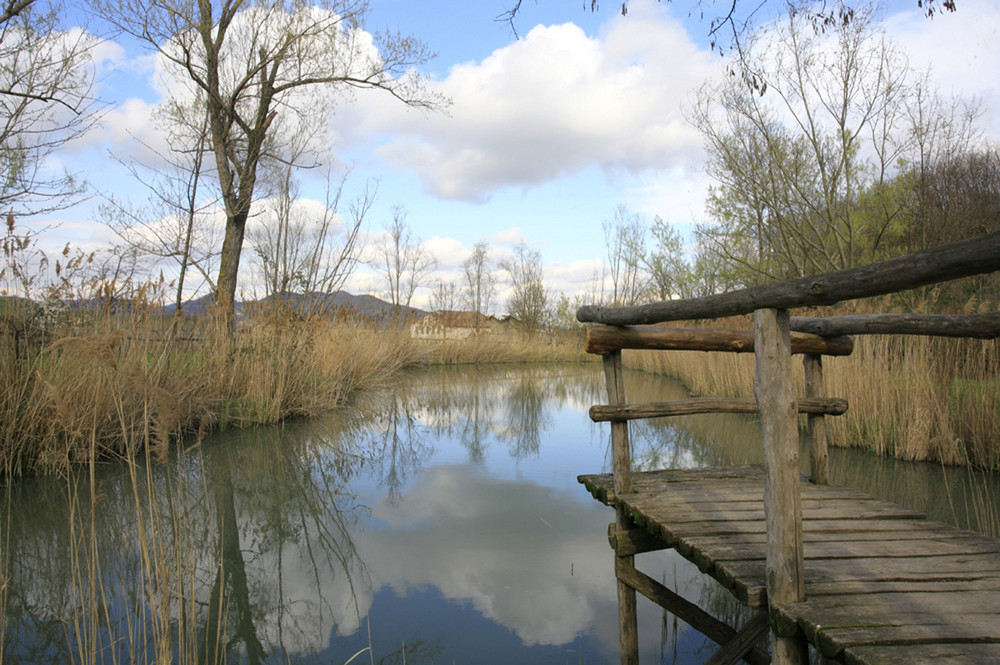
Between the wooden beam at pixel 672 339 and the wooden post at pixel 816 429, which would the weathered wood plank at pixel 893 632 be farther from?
the wooden post at pixel 816 429

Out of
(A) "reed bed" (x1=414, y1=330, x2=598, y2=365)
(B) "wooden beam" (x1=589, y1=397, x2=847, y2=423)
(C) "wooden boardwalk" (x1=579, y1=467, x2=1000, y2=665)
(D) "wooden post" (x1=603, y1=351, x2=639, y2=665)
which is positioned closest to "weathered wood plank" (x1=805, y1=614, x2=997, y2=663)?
(C) "wooden boardwalk" (x1=579, y1=467, x2=1000, y2=665)

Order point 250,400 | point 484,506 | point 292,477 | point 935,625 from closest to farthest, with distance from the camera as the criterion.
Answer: point 935,625
point 484,506
point 292,477
point 250,400

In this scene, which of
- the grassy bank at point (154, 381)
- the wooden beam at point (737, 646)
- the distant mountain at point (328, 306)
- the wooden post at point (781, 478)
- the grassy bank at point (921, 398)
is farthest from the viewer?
the distant mountain at point (328, 306)

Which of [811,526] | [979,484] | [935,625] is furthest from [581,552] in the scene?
[979,484]

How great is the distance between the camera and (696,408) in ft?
8.54

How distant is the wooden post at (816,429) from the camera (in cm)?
294

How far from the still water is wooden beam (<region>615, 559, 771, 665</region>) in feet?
0.52

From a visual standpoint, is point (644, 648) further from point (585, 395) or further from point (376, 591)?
point (585, 395)

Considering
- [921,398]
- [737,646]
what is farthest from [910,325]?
[921,398]

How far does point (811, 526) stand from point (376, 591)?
2.08 metres

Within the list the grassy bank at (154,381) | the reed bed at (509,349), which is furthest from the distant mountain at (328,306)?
the reed bed at (509,349)

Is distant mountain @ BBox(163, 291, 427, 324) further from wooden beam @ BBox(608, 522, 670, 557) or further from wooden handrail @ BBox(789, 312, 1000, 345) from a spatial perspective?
wooden handrail @ BBox(789, 312, 1000, 345)

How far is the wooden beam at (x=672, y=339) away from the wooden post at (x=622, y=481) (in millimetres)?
100

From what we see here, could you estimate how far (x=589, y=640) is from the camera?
2.77m
